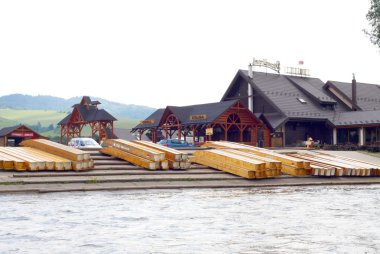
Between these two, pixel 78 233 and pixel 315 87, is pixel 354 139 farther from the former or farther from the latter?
pixel 78 233

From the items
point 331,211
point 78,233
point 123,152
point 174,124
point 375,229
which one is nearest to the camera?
point 78,233

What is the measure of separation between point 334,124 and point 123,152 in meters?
31.7

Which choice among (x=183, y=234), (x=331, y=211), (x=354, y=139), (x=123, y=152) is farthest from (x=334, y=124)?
(x=183, y=234)

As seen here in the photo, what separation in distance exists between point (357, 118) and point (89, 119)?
2833 cm

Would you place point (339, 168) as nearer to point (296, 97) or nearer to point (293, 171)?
point (293, 171)

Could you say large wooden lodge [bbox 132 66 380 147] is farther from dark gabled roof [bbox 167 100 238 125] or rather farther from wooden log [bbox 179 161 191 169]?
wooden log [bbox 179 161 191 169]

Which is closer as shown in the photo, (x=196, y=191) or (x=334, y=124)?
(x=196, y=191)

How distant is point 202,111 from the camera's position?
44438 millimetres

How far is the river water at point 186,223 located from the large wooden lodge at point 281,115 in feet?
91.6

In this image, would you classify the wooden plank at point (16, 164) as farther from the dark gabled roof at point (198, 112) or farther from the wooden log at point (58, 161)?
the dark gabled roof at point (198, 112)

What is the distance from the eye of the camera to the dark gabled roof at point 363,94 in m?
52.7

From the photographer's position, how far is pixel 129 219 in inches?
376

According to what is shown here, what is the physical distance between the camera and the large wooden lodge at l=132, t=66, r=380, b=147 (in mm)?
43469

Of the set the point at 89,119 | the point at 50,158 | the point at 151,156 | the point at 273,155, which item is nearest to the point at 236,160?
the point at 151,156
